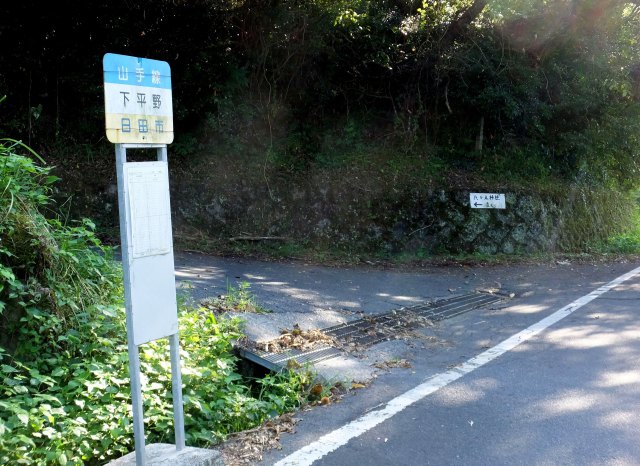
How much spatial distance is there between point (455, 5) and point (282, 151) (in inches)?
207

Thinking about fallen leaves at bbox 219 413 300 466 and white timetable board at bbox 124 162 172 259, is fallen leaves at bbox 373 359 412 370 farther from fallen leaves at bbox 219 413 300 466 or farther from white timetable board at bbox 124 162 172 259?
white timetable board at bbox 124 162 172 259

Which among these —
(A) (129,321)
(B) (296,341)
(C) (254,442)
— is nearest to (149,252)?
(A) (129,321)

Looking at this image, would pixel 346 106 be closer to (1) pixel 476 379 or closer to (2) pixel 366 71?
(2) pixel 366 71

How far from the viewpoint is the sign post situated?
3.58 m

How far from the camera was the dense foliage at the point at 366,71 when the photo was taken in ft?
44.0

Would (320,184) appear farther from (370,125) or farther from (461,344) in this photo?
(461,344)

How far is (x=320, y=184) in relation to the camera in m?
13.9

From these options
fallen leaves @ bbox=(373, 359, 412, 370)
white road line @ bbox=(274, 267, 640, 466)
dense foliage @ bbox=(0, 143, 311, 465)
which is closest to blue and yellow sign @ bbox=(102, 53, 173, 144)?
dense foliage @ bbox=(0, 143, 311, 465)

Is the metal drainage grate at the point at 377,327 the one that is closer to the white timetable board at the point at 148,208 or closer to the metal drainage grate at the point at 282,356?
the metal drainage grate at the point at 282,356

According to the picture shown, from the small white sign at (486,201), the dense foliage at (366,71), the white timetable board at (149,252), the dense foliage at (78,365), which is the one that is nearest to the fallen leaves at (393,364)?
the dense foliage at (78,365)

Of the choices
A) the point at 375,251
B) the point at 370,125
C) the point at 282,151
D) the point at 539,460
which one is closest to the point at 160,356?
the point at 539,460

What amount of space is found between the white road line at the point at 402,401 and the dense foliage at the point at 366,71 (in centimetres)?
777

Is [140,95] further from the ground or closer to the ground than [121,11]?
closer to the ground

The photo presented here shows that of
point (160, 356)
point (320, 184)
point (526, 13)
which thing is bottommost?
point (160, 356)
